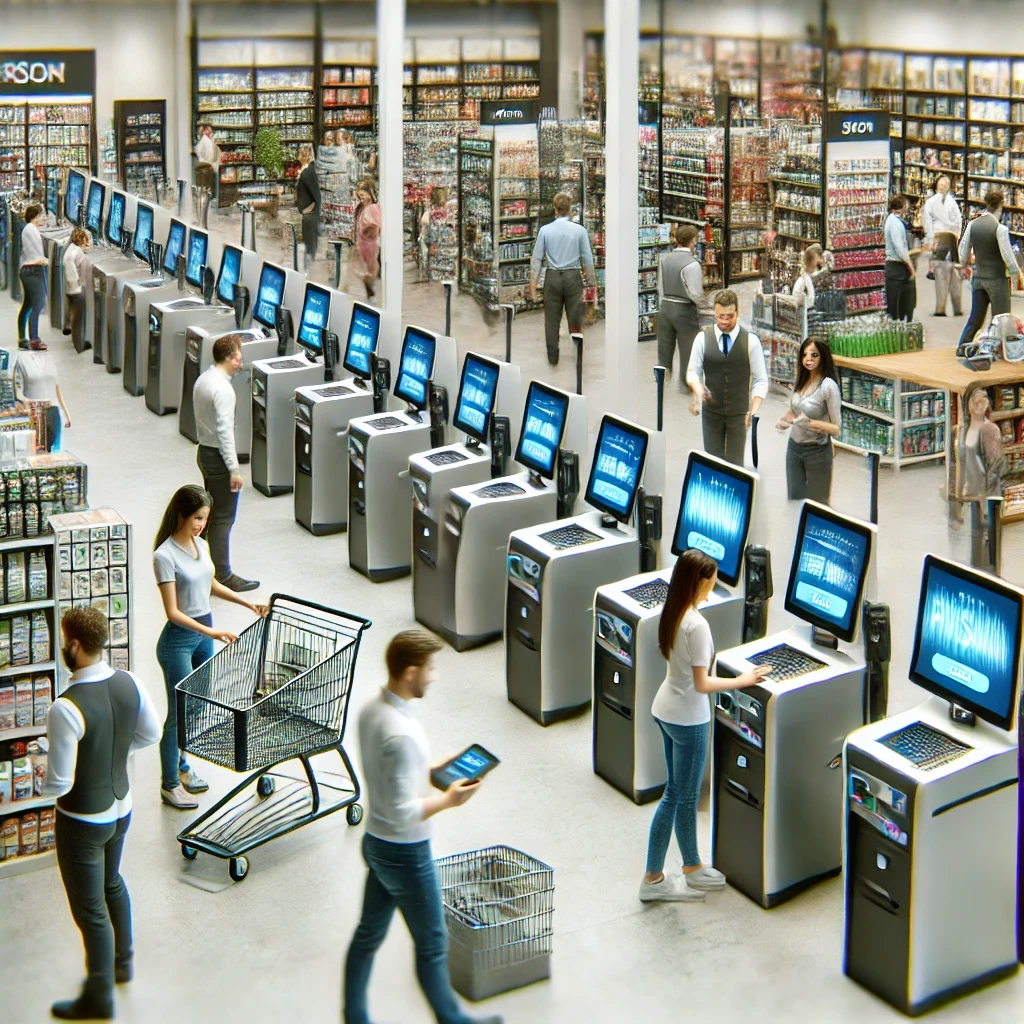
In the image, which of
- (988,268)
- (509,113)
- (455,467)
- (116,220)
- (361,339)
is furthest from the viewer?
(509,113)

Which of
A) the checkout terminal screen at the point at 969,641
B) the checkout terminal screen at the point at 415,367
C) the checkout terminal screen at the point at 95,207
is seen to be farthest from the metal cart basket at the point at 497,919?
the checkout terminal screen at the point at 95,207

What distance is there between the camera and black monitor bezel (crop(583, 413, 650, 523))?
6680mm

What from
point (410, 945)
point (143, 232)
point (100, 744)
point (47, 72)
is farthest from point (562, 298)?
point (47, 72)

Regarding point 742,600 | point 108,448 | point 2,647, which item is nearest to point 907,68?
point 108,448

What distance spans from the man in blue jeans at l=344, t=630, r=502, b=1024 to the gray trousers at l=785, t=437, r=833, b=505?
14.2 feet

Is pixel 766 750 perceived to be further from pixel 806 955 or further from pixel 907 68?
pixel 907 68

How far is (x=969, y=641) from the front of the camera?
481cm

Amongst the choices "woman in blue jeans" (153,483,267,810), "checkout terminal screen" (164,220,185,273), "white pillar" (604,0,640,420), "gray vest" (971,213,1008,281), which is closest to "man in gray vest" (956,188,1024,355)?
"gray vest" (971,213,1008,281)

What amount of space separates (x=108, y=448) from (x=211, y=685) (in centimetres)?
551

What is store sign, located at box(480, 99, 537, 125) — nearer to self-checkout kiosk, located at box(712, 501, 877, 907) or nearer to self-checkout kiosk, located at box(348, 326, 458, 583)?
self-checkout kiosk, located at box(348, 326, 458, 583)

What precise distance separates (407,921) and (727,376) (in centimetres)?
505

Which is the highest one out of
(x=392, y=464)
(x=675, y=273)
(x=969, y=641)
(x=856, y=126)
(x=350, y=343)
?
(x=856, y=126)

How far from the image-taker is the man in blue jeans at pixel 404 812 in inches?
169

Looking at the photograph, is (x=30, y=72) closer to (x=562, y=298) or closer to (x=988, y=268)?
(x=562, y=298)
